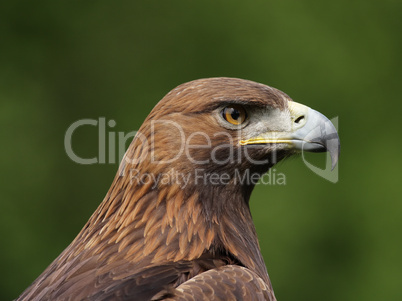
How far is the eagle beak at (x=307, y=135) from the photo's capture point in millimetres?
2344

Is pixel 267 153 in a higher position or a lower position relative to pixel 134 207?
higher

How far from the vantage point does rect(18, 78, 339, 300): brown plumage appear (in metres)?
2.14

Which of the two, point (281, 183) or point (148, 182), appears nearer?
point (148, 182)

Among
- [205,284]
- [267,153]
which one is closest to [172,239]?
[205,284]

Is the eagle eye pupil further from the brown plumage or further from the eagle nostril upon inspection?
the eagle nostril

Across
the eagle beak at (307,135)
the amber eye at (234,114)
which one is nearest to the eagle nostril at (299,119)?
the eagle beak at (307,135)

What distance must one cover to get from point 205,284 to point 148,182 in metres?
0.47

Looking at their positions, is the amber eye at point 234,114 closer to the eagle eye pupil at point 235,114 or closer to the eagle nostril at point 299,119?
the eagle eye pupil at point 235,114

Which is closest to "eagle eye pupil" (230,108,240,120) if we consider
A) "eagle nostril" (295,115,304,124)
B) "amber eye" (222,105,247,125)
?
"amber eye" (222,105,247,125)

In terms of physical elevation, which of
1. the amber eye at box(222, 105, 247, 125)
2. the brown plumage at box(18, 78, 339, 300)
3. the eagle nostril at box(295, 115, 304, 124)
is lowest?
the brown plumage at box(18, 78, 339, 300)

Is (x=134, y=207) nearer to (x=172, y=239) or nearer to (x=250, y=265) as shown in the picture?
(x=172, y=239)

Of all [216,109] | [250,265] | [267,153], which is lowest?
[250,265]

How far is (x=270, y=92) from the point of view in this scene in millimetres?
2379

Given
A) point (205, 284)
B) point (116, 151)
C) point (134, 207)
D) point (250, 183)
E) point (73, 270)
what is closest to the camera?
point (205, 284)
